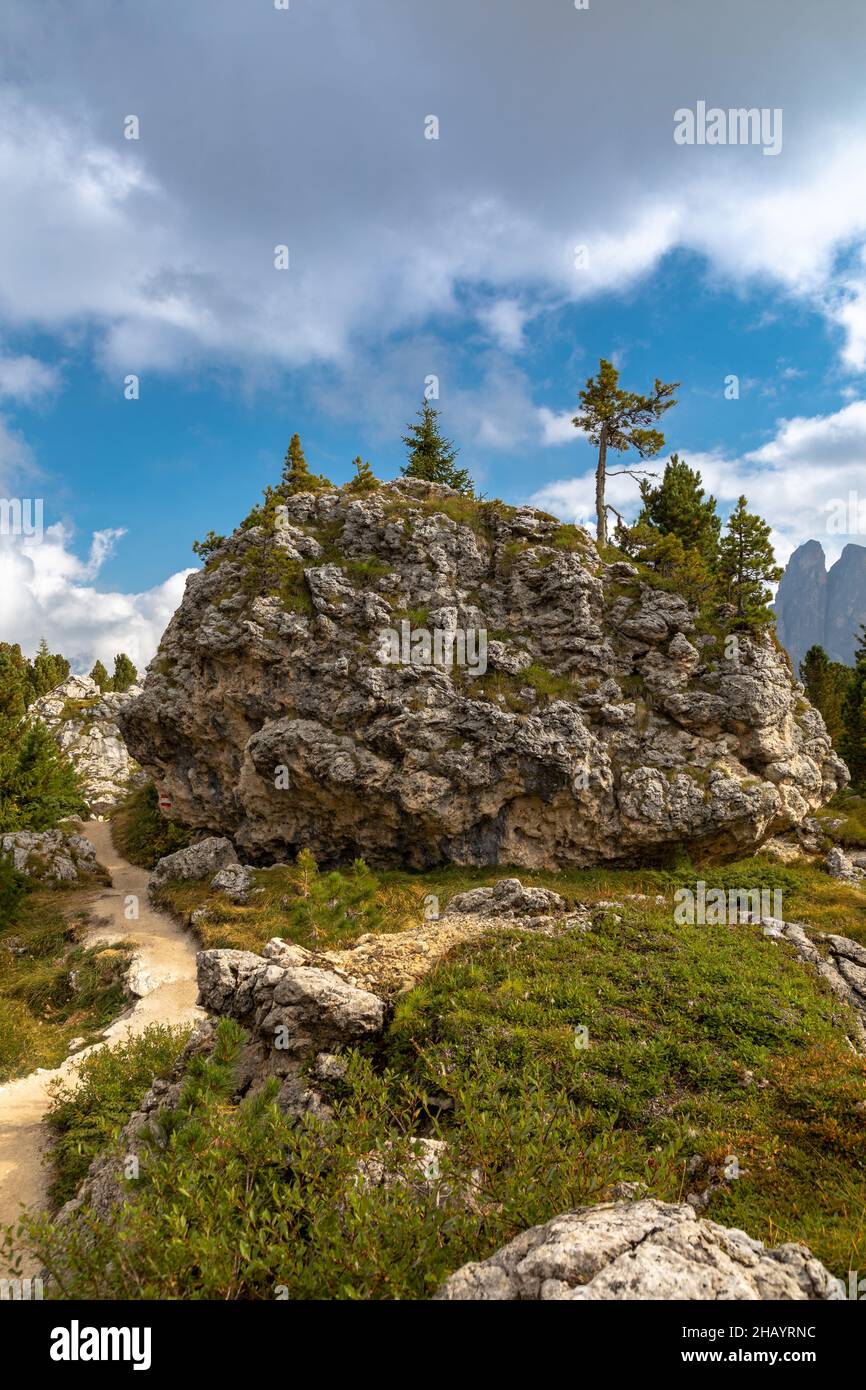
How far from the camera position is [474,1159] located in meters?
7.20

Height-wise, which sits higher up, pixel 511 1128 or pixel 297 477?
pixel 297 477

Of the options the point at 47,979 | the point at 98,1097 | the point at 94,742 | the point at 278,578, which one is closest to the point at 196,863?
the point at 47,979

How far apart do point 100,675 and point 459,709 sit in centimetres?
9857

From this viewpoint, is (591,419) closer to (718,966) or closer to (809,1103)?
(718,966)

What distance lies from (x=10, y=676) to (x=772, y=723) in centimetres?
5976

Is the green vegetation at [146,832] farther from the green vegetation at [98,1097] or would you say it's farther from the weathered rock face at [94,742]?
the green vegetation at [98,1097]

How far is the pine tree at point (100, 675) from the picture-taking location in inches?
4092

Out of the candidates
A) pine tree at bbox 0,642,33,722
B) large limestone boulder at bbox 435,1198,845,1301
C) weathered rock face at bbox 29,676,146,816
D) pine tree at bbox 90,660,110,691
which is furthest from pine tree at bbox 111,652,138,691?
large limestone boulder at bbox 435,1198,845,1301

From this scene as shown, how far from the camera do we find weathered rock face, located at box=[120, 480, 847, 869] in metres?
28.8

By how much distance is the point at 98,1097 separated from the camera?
15469mm

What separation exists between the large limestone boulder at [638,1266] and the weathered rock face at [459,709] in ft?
75.6

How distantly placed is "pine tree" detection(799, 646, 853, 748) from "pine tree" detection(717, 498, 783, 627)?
2431 centimetres

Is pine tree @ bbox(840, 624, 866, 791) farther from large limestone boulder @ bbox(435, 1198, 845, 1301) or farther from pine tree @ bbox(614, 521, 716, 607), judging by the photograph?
large limestone boulder @ bbox(435, 1198, 845, 1301)

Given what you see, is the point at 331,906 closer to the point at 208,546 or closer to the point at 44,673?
the point at 208,546
